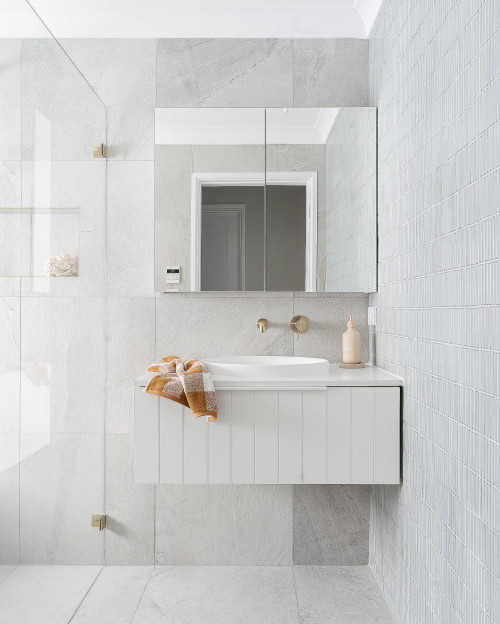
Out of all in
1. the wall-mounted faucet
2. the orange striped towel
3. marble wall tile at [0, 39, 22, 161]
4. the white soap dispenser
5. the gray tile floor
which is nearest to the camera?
marble wall tile at [0, 39, 22, 161]

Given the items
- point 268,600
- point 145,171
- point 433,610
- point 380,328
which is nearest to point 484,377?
point 433,610

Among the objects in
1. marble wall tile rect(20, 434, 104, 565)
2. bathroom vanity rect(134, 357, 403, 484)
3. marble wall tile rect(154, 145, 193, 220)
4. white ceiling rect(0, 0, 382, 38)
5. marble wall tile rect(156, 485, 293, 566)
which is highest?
white ceiling rect(0, 0, 382, 38)

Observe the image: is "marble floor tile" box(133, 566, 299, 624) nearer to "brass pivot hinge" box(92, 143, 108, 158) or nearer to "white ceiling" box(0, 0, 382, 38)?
"brass pivot hinge" box(92, 143, 108, 158)

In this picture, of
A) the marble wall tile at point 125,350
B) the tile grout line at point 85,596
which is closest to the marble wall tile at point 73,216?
the marble wall tile at point 125,350

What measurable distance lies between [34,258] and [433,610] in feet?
5.17

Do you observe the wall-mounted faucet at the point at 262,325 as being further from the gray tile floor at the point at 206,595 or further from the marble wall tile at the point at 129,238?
the gray tile floor at the point at 206,595

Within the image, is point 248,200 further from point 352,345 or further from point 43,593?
point 43,593

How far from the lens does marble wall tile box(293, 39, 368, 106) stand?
2.66 m

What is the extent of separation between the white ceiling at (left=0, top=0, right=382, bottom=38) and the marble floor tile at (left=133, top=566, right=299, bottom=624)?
2.38 meters

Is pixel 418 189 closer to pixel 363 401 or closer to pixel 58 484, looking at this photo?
pixel 363 401

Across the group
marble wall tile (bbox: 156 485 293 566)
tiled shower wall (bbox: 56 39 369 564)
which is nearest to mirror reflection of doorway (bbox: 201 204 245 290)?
tiled shower wall (bbox: 56 39 369 564)

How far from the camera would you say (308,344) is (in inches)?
105

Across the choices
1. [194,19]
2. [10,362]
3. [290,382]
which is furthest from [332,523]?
[194,19]

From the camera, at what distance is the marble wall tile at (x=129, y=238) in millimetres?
2678
